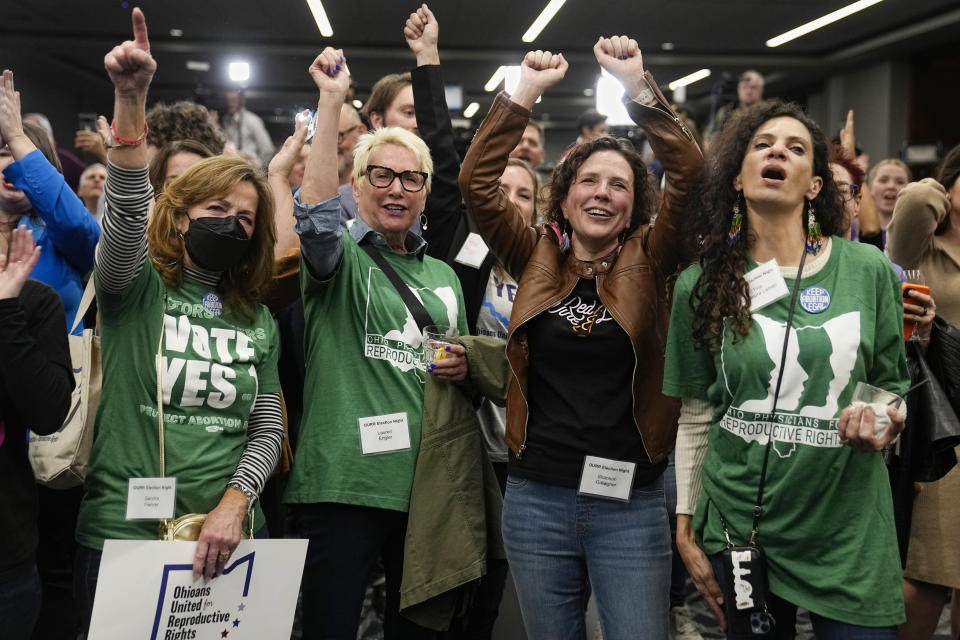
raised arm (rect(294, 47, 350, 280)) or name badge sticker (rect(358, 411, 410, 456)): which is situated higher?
raised arm (rect(294, 47, 350, 280))

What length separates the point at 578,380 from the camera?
201cm

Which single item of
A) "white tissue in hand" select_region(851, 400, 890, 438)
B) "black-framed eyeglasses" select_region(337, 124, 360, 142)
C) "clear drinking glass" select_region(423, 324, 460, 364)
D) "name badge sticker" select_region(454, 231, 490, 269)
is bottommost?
"white tissue in hand" select_region(851, 400, 890, 438)

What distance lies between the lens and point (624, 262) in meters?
2.05

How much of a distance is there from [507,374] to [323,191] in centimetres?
67

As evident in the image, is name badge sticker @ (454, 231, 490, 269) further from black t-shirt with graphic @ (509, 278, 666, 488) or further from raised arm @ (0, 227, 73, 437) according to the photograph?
raised arm @ (0, 227, 73, 437)

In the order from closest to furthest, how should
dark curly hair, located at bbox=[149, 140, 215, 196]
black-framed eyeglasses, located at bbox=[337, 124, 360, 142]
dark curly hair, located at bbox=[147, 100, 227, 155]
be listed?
dark curly hair, located at bbox=[149, 140, 215, 196] < dark curly hair, located at bbox=[147, 100, 227, 155] < black-framed eyeglasses, located at bbox=[337, 124, 360, 142]

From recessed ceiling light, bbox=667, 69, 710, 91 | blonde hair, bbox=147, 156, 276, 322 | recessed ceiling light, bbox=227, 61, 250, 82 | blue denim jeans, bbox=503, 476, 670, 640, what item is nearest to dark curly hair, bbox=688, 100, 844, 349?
blue denim jeans, bbox=503, 476, 670, 640

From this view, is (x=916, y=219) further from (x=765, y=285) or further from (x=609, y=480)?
(x=609, y=480)

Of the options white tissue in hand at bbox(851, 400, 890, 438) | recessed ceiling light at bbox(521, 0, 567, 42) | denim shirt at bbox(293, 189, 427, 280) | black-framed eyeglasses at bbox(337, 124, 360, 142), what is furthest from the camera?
recessed ceiling light at bbox(521, 0, 567, 42)

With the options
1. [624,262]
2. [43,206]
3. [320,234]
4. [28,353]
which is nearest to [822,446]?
[624,262]

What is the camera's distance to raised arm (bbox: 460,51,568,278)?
2.12 metres

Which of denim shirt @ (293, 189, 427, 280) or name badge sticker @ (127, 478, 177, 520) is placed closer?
name badge sticker @ (127, 478, 177, 520)

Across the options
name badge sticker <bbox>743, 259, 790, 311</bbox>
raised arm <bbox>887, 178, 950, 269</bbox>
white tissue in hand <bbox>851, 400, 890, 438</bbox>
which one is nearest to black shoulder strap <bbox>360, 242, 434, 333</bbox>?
name badge sticker <bbox>743, 259, 790, 311</bbox>

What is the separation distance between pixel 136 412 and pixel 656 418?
1178 millimetres
